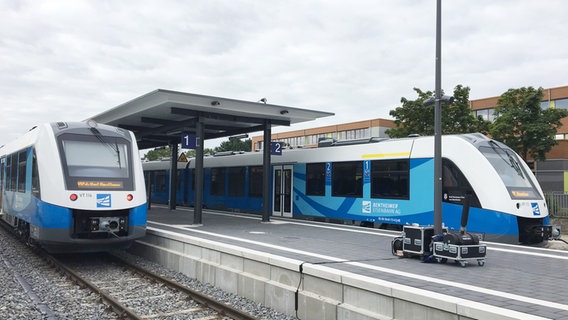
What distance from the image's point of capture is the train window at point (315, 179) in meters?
16.9

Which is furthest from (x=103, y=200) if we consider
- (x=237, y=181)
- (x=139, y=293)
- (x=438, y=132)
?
(x=237, y=181)

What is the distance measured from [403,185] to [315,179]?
4019 mm

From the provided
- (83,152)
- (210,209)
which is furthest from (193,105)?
(210,209)

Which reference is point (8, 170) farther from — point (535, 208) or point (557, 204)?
point (557, 204)

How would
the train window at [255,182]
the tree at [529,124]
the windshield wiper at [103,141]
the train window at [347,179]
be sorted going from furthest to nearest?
the tree at [529,124], the train window at [255,182], the train window at [347,179], the windshield wiper at [103,141]

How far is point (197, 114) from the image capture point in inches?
607

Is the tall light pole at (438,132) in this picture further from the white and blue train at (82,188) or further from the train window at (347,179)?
the white and blue train at (82,188)

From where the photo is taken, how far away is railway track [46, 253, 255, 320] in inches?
294

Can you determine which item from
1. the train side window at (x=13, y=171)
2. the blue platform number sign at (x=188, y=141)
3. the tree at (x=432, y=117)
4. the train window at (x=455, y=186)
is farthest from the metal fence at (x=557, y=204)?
the train side window at (x=13, y=171)

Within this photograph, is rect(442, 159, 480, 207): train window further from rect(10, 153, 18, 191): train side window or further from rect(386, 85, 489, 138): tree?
rect(386, 85, 489, 138): tree

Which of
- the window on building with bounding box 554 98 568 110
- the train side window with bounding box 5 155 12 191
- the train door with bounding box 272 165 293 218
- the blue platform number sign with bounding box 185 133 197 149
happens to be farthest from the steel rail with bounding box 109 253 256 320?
the window on building with bounding box 554 98 568 110

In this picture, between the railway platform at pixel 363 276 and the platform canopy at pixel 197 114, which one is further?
the platform canopy at pixel 197 114

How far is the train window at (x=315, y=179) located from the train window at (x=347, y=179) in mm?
525

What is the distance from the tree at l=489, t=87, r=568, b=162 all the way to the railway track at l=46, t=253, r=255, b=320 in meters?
24.2
